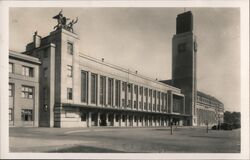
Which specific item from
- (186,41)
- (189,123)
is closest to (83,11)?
(186,41)

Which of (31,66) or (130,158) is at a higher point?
(31,66)

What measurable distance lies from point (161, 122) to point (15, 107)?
38429mm

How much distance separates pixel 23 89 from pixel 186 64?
49844 mm

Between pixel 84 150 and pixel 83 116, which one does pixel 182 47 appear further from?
pixel 84 150

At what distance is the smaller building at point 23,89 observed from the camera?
29.3 meters

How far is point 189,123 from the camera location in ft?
240

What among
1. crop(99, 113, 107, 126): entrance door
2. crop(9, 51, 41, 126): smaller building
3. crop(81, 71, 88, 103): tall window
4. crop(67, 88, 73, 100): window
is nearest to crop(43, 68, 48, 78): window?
crop(9, 51, 41, 126): smaller building

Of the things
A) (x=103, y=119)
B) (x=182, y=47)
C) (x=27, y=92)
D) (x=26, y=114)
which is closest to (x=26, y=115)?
(x=26, y=114)

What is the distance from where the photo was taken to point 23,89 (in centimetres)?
3095

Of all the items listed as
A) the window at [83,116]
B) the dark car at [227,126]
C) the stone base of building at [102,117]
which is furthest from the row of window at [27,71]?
the dark car at [227,126]

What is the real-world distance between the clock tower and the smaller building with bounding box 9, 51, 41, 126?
43514 millimetres

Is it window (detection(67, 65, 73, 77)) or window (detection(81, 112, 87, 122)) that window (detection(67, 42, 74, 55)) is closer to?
window (detection(67, 65, 73, 77))

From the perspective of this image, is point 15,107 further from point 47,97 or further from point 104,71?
point 104,71

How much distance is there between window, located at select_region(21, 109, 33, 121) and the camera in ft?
99.5
